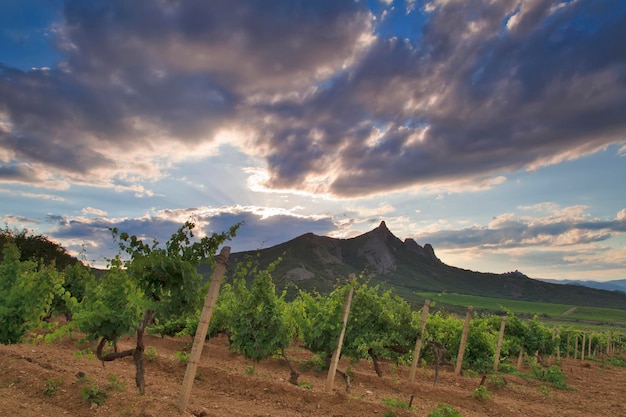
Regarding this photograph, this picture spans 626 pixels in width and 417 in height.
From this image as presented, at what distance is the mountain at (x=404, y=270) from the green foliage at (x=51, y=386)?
91.5 metres

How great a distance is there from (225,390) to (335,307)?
459 cm

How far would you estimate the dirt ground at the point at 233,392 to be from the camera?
7.06 metres

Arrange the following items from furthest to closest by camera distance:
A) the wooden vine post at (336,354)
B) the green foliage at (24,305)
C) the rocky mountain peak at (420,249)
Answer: the rocky mountain peak at (420,249) → the green foliage at (24,305) → the wooden vine post at (336,354)

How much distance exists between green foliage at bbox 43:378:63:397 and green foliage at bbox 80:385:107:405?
859 mm

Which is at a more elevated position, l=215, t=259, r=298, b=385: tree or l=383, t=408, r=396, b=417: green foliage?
l=215, t=259, r=298, b=385: tree

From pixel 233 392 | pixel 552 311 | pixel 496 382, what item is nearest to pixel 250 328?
pixel 233 392

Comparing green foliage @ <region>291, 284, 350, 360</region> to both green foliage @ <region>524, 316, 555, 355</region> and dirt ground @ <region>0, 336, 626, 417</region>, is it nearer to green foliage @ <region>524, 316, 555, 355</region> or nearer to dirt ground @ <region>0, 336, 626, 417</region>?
dirt ground @ <region>0, 336, 626, 417</region>

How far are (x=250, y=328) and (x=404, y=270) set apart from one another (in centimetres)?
12701

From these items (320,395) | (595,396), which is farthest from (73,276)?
(595,396)

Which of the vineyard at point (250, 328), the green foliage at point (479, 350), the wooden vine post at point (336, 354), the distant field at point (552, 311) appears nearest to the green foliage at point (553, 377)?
the vineyard at point (250, 328)

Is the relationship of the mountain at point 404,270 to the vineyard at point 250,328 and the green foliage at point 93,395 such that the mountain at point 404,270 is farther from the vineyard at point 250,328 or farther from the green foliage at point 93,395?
the green foliage at point 93,395

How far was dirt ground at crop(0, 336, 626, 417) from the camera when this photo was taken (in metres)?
7.06

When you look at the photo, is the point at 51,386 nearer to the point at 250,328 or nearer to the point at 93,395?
the point at 93,395

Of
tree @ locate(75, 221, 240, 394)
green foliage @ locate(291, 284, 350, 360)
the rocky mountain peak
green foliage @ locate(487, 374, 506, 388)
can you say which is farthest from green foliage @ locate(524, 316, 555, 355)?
the rocky mountain peak
